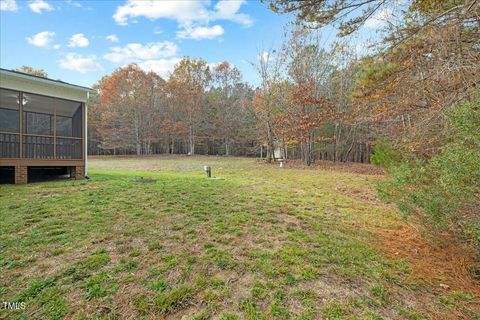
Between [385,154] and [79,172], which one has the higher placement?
[385,154]

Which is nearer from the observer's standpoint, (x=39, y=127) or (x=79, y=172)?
(x=79, y=172)

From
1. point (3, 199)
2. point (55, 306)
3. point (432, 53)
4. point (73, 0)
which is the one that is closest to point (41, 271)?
point (55, 306)

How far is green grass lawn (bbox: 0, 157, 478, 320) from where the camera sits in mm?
2326

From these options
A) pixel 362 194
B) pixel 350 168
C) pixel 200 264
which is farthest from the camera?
pixel 350 168

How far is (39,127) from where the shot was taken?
1005cm

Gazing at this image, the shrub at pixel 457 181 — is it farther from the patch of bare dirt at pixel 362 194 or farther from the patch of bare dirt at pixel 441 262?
the patch of bare dirt at pixel 362 194

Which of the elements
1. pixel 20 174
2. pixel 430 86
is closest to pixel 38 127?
pixel 20 174

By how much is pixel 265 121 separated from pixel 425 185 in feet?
54.2

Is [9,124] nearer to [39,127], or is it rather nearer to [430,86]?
[39,127]

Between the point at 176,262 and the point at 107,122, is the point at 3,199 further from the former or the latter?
the point at 107,122

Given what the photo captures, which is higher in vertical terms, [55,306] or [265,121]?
[265,121]

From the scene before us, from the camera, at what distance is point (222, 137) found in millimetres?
30766

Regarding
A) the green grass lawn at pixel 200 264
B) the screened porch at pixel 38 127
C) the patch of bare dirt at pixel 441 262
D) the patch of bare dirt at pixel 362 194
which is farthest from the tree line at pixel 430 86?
the screened porch at pixel 38 127

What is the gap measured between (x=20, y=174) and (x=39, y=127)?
11.2ft
